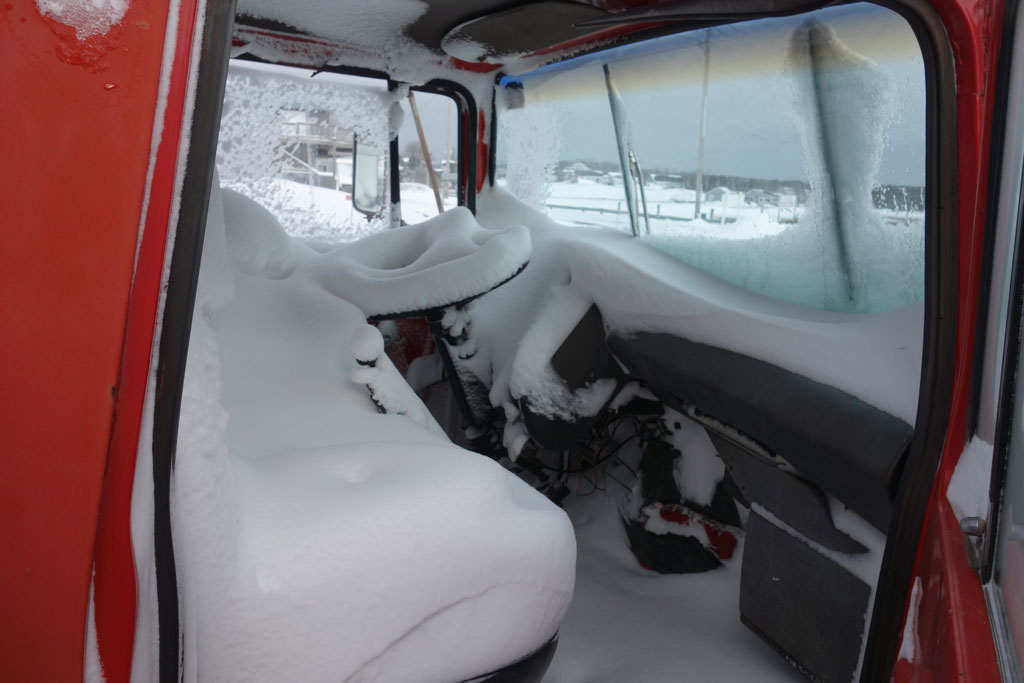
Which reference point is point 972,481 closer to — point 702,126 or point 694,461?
point 694,461

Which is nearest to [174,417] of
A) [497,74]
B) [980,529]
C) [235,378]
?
[235,378]

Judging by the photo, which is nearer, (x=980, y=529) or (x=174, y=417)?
(x=174, y=417)

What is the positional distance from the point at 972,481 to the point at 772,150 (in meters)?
1.03

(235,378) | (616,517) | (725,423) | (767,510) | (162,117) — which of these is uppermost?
(162,117)

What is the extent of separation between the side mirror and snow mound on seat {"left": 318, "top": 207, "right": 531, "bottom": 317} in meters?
0.69

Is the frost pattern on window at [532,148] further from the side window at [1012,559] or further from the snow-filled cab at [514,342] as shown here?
the side window at [1012,559]

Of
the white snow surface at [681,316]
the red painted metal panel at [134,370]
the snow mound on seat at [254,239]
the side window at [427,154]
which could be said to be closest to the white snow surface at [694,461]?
the white snow surface at [681,316]

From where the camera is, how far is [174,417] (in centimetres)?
76

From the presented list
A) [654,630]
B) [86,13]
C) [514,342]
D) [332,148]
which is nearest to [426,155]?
[332,148]

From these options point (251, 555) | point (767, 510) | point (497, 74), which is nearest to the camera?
point (251, 555)

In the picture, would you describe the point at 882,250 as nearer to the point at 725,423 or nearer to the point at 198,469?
the point at 725,423

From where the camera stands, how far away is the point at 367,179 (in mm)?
3018

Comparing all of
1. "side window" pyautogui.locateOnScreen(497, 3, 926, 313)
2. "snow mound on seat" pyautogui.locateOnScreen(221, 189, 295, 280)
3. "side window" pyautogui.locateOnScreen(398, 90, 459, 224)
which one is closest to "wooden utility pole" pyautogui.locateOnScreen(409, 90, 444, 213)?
"side window" pyautogui.locateOnScreen(398, 90, 459, 224)

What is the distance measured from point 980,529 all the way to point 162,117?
1.07 meters
